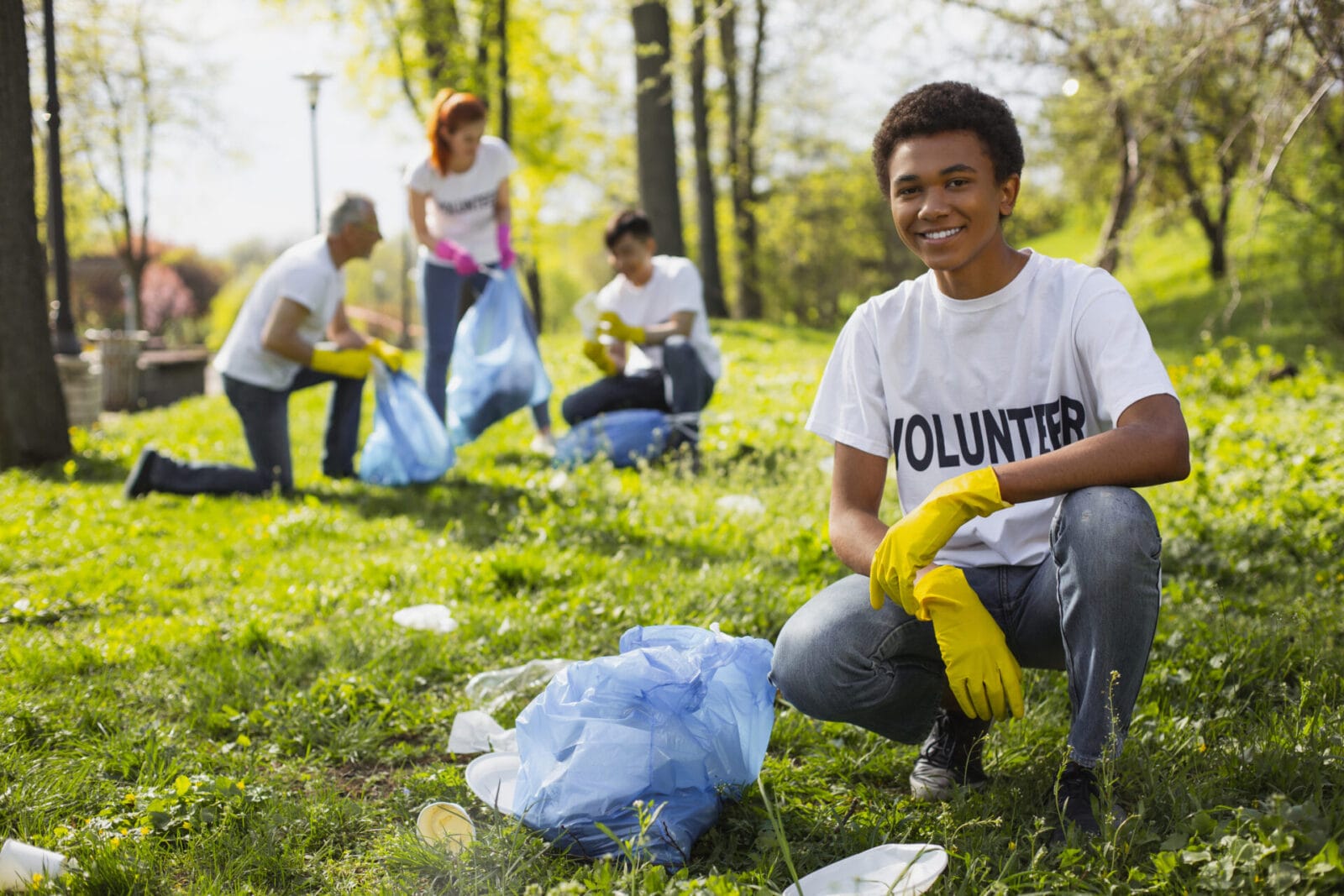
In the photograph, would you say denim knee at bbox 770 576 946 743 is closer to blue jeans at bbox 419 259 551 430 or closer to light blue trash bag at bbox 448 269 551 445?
light blue trash bag at bbox 448 269 551 445

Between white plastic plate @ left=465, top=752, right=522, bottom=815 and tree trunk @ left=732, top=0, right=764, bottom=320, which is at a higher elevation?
tree trunk @ left=732, top=0, right=764, bottom=320

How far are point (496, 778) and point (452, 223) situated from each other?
4.02 meters

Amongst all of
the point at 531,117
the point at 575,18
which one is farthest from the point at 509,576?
the point at 531,117

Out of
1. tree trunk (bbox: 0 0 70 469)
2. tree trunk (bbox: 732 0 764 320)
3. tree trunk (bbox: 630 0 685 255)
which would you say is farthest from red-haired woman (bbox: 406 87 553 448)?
tree trunk (bbox: 732 0 764 320)

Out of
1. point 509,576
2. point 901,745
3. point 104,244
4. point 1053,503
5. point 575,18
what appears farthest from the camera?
point 104,244

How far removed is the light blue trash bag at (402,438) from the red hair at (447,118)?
3.76 feet

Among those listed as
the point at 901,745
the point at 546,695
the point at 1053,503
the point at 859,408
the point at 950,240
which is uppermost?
the point at 950,240

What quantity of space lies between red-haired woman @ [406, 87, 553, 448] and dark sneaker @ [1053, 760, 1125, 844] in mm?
4048

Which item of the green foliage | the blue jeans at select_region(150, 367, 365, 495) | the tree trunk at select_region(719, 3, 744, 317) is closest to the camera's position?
the blue jeans at select_region(150, 367, 365, 495)

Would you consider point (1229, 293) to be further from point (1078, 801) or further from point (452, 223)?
point (1078, 801)

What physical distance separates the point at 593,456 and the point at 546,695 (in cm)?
301

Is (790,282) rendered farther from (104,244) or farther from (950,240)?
(104,244)

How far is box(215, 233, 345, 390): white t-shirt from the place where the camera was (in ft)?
15.9

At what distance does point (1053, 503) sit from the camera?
2.04 metres
